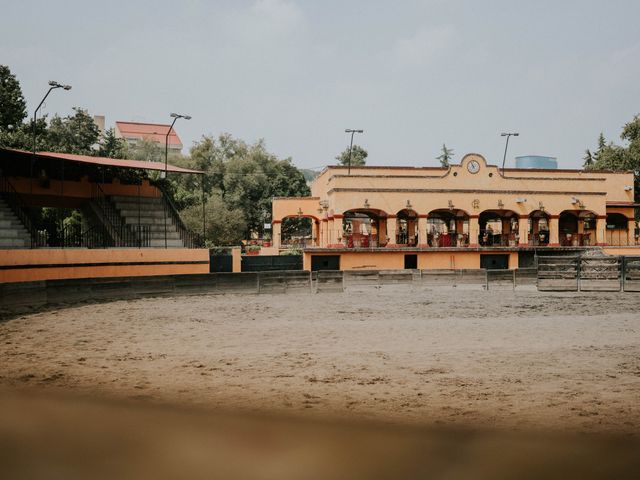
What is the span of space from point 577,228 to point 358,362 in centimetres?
3784

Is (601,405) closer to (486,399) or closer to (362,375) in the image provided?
(486,399)

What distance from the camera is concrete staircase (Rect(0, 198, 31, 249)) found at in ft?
71.0

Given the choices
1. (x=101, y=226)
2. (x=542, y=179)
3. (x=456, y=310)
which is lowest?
(x=456, y=310)

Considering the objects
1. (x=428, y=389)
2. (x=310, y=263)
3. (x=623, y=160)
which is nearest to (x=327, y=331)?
(x=428, y=389)

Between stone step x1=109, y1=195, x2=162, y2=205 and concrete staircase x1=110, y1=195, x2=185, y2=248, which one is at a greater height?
stone step x1=109, y1=195, x2=162, y2=205

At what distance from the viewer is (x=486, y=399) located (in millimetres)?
7766

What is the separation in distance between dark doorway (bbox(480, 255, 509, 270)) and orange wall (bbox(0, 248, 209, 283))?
19510 millimetres

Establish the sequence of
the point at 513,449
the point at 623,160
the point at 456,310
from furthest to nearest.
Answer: the point at 623,160 → the point at 456,310 → the point at 513,449

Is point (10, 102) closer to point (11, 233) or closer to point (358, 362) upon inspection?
point (11, 233)

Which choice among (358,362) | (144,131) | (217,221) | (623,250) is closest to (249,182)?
(217,221)

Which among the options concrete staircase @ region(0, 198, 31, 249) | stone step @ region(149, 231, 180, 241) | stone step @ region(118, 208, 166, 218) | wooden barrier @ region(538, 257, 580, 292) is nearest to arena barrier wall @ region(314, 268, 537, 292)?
wooden barrier @ region(538, 257, 580, 292)

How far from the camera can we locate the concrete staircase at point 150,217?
2902 cm

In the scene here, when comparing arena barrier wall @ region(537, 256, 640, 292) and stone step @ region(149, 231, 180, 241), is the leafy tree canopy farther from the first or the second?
stone step @ region(149, 231, 180, 241)

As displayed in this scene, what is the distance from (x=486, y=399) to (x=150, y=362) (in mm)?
5968
